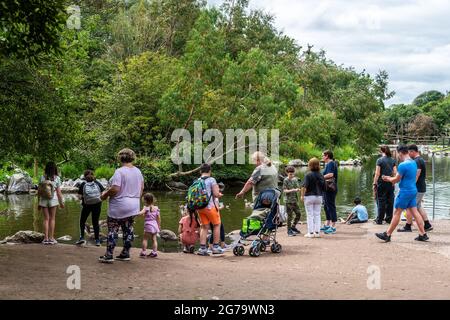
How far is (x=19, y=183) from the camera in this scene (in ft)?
102

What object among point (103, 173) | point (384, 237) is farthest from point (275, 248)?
point (103, 173)

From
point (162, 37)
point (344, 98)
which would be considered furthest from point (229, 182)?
point (344, 98)

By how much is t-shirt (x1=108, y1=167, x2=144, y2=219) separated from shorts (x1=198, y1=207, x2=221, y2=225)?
2.07 m

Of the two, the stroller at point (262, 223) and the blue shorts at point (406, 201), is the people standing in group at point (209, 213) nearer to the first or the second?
the stroller at point (262, 223)

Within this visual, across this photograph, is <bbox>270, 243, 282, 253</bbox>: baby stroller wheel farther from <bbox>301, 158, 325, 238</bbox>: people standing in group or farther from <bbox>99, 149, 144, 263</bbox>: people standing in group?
<bbox>99, 149, 144, 263</bbox>: people standing in group

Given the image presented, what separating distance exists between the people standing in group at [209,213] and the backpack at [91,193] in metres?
2.29

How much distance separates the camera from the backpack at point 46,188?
11.5 m

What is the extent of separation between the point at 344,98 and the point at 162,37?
62.1 ft

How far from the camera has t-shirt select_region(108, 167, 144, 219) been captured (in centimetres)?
923

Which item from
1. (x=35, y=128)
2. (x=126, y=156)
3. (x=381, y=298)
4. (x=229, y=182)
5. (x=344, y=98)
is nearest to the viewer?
(x=381, y=298)

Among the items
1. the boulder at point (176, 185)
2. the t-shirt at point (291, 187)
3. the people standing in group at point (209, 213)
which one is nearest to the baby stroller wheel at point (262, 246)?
the people standing in group at point (209, 213)

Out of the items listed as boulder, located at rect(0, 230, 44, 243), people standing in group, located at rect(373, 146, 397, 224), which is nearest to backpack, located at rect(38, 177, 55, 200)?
boulder, located at rect(0, 230, 44, 243)

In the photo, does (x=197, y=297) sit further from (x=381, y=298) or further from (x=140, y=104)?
(x=140, y=104)

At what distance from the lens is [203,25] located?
33812mm
